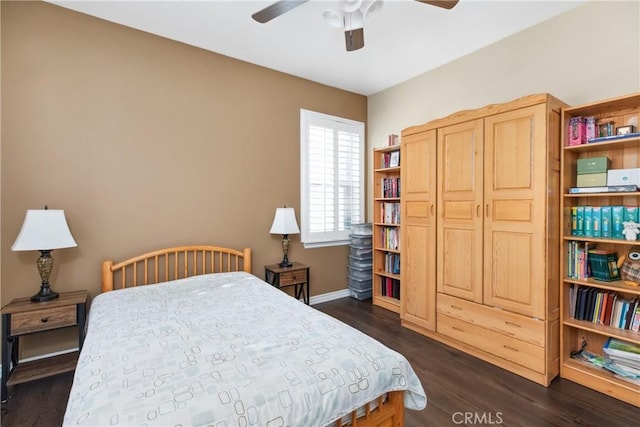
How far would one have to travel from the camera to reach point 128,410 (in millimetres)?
1056

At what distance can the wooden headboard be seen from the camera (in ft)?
8.79

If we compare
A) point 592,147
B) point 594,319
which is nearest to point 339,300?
point 594,319

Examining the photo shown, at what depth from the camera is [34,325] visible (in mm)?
2061

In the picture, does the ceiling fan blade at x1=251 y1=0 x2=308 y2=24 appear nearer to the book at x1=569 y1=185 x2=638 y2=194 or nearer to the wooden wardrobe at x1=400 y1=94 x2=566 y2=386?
the wooden wardrobe at x1=400 y1=94 x2=566 y2=386

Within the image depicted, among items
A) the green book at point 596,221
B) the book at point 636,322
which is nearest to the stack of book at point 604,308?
the book at point 636,322

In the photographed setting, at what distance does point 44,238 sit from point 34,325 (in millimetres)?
591

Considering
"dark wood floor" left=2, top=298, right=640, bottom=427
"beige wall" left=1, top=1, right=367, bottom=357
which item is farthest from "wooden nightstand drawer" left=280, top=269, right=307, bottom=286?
"dark wood floor" left=2, top=298, right=640, bottom=427

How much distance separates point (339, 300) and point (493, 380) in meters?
2.12

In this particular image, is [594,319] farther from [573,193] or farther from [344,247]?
[344,247]

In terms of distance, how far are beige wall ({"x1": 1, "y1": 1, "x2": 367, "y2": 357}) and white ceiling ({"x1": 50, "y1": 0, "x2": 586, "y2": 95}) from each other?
0.65 ft

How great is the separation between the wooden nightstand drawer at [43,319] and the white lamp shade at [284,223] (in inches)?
72.4

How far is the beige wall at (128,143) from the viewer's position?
2.34 m

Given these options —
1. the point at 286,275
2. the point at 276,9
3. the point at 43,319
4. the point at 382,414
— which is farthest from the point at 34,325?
the point at 276,9

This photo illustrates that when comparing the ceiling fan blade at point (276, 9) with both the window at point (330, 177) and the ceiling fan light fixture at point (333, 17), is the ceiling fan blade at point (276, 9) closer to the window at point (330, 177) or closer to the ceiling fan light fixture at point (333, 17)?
the ceiling fan light fixture at point (333, 17)
